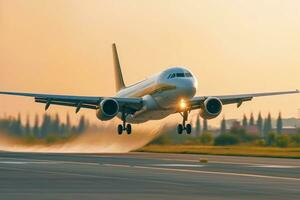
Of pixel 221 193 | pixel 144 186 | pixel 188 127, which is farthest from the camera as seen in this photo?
pixel 188 127

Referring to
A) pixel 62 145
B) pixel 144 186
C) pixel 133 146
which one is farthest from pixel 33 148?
pixel 144 186

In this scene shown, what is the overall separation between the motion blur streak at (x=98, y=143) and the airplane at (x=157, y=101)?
253 centimetres

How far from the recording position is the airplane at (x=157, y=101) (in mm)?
72688

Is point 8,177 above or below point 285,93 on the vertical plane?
below

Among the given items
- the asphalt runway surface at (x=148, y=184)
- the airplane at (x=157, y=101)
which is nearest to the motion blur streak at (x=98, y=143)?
the airplane at (x=157, y=101)

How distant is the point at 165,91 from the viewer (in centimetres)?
7344

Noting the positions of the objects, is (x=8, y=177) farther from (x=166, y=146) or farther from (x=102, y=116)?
(x=166, y=146)

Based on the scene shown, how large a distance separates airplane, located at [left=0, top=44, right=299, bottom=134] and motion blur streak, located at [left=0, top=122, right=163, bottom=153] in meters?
2.53

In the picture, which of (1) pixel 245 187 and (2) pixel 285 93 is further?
(2) pixel 285 93

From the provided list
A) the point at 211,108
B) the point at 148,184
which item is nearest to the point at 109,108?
the point at 211,108

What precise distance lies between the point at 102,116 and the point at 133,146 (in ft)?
37.4

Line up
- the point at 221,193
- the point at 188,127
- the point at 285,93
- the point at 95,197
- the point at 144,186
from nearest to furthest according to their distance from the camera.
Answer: the point at 95,197, the point at 221,193, the point at 144,186, the point at 188,127, the point at 285,93

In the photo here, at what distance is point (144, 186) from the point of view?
32406 millimetres

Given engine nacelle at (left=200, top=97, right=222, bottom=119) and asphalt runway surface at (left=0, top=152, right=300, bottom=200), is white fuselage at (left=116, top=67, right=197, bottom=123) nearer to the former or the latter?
engine nacelle at (left=200, top=97, right=222, bottom=119)
